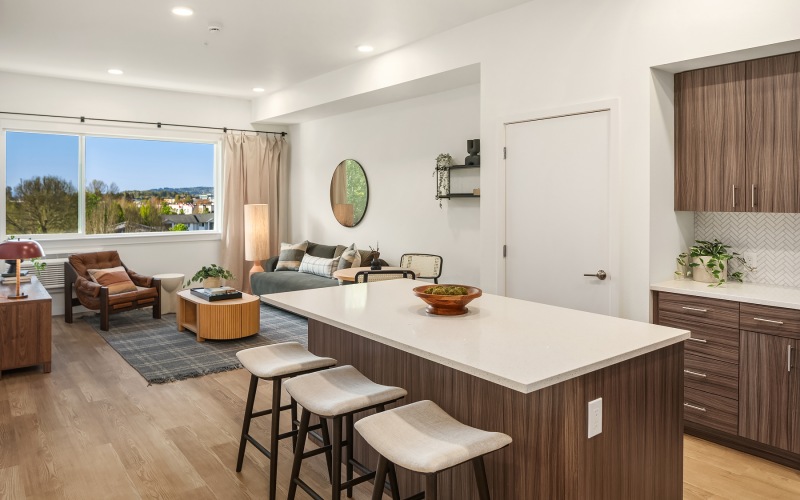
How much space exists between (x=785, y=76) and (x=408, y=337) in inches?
99.7

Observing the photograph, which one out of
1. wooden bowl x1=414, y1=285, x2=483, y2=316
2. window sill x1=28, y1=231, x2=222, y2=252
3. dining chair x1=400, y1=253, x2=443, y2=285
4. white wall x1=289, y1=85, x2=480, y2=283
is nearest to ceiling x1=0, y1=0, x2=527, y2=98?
white wall x1=289, y1=85, x2=480, y2=283

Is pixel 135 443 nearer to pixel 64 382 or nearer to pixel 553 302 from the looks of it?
pixel 64 382

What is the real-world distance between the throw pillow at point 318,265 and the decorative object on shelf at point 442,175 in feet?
5.31

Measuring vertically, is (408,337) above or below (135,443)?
above

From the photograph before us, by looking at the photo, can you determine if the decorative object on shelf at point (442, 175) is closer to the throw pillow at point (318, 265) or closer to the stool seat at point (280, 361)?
the throw pillow at point (318, 265)

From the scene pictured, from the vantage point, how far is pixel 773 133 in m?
3.13

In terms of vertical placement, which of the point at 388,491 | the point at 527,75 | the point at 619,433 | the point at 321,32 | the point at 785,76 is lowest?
the point at 388,491

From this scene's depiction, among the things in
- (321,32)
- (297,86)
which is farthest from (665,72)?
(297,86)

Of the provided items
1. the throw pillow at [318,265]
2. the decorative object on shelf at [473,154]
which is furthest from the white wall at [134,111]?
the decorative object on shelf at [473,154]

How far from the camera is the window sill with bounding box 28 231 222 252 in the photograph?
6793 mm

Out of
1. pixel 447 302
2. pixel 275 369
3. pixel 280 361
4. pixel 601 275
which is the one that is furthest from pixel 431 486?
pixel 601 275

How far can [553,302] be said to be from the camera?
3969 millimetres

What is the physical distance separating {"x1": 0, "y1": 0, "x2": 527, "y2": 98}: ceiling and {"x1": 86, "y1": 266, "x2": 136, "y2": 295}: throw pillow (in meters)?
2.19

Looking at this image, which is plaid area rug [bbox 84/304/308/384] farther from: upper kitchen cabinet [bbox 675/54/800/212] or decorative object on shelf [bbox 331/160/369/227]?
upper kitchen cabinet [bbox 675/54/800/212]
